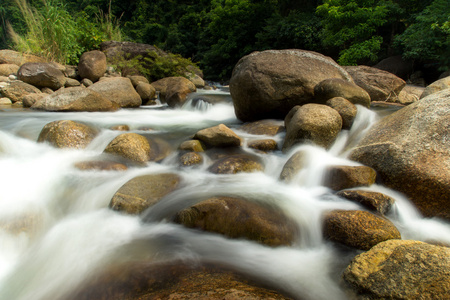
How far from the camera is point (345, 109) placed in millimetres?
4691

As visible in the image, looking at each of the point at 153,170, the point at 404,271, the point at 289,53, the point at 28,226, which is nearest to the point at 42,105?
the point at 153,170

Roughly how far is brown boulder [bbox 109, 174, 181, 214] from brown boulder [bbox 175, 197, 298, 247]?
568 millimetres

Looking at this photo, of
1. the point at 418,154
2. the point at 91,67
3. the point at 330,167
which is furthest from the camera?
the point at 91,67

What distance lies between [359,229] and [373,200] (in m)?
0.54

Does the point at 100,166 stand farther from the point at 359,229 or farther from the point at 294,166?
the point at 359,229

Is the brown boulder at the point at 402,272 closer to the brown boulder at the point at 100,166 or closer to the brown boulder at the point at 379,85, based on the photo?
the brown boulder at the point at 100,166

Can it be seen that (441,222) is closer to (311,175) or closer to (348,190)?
(348,190)

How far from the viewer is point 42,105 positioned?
6867 millimetres

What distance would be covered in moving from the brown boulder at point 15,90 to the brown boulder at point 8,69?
1086 millimetres

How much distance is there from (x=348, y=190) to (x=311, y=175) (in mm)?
625

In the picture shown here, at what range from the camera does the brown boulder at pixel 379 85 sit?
8.18 m

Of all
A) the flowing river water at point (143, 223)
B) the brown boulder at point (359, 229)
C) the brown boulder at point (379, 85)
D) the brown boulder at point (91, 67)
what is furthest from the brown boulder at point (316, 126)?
the brown boulder at point (91, 67)

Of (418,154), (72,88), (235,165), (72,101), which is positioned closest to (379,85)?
(418,154)

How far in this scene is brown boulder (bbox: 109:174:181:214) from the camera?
3039 millimetres
